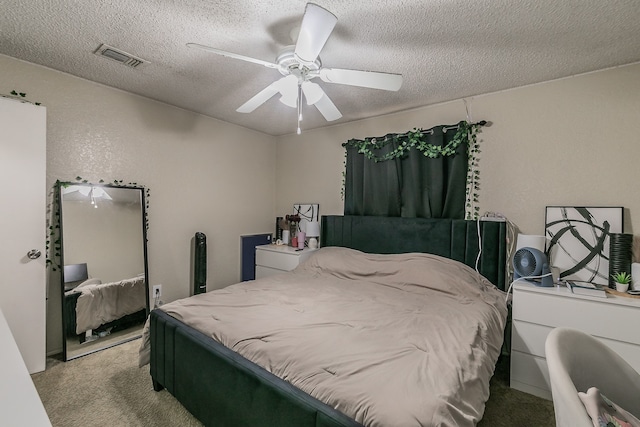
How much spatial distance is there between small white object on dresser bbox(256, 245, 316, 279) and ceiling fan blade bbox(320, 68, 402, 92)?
6.97ft

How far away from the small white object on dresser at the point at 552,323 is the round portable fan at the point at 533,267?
8 cm

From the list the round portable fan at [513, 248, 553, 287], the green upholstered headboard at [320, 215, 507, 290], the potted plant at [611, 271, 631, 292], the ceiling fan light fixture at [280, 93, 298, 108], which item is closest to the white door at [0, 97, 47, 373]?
the ceiling fan light fixture at [280, 93, 298, 108]

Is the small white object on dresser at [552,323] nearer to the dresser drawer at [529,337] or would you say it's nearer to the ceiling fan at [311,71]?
the dresser drawer at [529,337]

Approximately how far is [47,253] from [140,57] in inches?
71.4

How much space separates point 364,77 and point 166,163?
243cm

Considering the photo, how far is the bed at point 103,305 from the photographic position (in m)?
2.45

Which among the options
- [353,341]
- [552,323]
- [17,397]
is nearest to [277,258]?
[353,341]

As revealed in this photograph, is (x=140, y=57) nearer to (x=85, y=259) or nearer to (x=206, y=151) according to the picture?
(x=206, y=151)

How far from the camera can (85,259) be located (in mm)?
2537

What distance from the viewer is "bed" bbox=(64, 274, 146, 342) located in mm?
2453

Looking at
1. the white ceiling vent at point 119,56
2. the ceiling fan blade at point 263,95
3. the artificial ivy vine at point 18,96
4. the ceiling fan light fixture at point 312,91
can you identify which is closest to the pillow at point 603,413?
the ceiling fan light fixture at point 312,91

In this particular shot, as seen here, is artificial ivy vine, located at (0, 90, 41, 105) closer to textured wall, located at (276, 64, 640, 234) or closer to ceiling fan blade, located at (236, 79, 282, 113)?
ceiling fan blade, located at (236, 79, 282, 113)

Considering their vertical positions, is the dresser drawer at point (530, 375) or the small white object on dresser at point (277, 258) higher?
the small white object on dresser at point (277, 258)

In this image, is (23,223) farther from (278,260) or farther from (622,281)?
(622,281)
